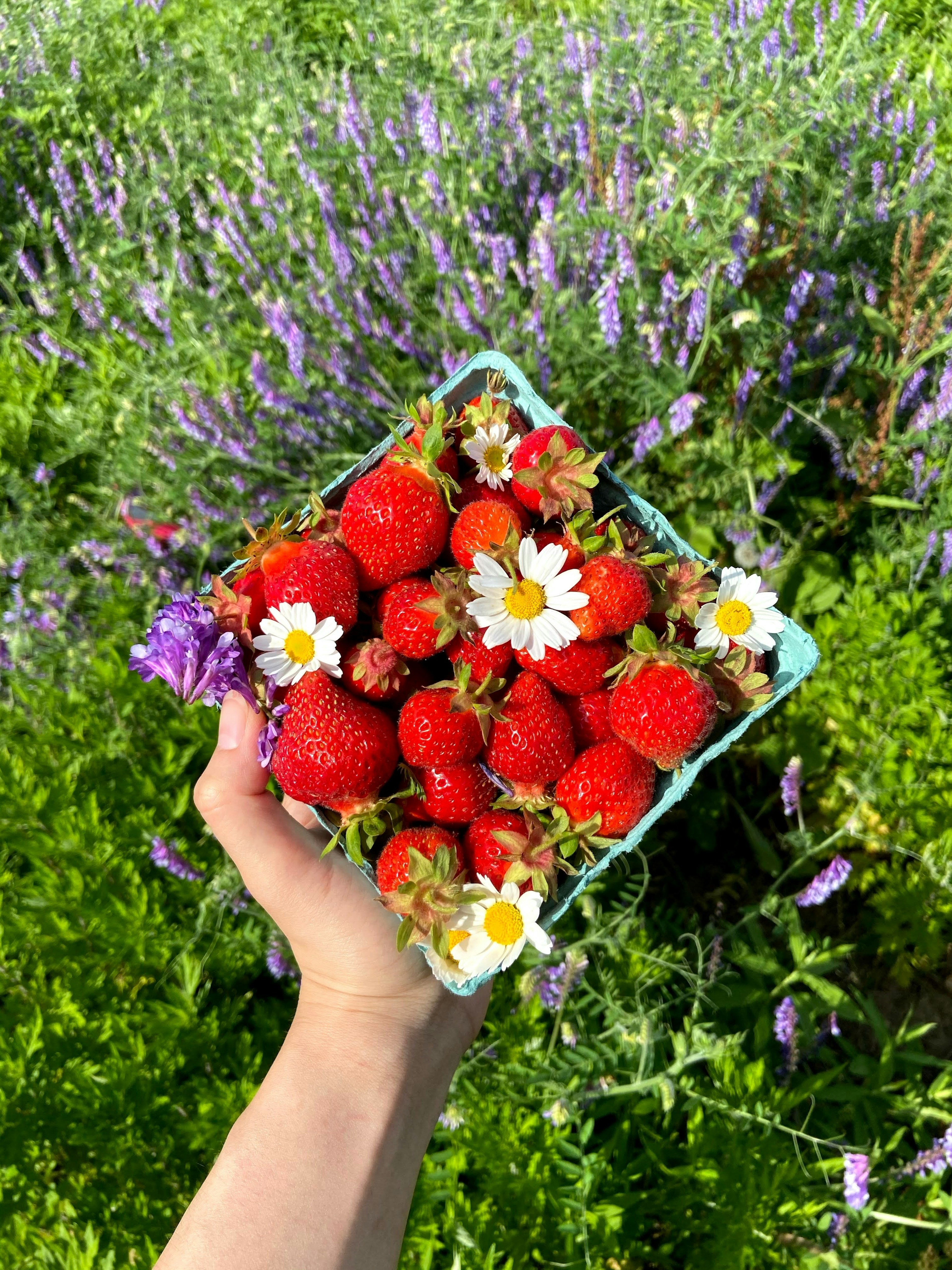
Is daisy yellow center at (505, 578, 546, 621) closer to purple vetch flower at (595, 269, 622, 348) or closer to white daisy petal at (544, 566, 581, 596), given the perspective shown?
white daisy petal at (544, 566, 581, 596)

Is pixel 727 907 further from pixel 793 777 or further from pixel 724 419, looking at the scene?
pixel 724 419

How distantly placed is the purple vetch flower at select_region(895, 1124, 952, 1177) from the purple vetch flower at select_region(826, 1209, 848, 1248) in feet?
0.51

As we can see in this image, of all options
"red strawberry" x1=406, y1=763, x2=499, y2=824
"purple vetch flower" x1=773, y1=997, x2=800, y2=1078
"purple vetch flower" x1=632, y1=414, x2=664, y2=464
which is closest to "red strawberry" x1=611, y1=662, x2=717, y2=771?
"red strawberry" x1=406, y1=763, x2=499, y2=824

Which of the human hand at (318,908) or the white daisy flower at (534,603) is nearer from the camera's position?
the white daisy flower at (534,603)

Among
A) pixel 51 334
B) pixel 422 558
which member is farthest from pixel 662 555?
pixel 51 334

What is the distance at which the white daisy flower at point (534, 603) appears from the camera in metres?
1.07

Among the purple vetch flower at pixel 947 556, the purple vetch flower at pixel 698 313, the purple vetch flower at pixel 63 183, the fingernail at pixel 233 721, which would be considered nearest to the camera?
the fingernail at pixel 233 721

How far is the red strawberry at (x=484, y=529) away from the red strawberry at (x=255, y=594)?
0.95ft

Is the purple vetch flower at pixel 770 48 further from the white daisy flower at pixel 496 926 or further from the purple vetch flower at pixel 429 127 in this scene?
the white daisy flower at pixel 496 926

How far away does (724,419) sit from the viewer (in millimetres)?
2246

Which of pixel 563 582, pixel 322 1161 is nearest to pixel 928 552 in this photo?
pixel 563 582

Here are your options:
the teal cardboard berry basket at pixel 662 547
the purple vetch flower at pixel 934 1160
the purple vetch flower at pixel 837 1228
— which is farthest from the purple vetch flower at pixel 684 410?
the purple vetch flower at pixel 837 1228

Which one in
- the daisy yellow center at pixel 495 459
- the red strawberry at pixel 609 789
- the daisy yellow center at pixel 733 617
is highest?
the daisy yellow center at pixel 495 459

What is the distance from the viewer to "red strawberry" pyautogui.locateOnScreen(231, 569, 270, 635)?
3.89ft
